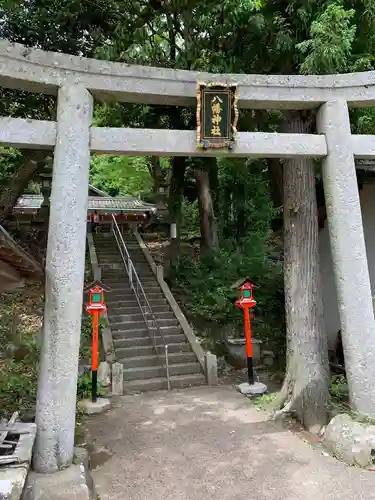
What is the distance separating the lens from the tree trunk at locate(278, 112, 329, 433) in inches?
276

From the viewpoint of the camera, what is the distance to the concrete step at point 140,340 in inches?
431

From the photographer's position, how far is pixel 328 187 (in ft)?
21.5

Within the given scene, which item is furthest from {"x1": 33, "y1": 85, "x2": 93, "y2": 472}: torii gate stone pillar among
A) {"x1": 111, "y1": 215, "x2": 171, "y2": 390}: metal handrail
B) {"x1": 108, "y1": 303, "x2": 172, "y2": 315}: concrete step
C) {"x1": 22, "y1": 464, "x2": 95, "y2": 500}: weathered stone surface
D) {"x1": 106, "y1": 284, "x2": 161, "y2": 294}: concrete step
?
{"x1": 106, "y1": 284, "x2": 161, "y2": 294}: concrete step

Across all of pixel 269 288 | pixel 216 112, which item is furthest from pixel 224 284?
pixel 216 112

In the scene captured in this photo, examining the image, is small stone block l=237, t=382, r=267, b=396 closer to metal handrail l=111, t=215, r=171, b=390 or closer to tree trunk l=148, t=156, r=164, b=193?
metal handrail l=111, t=215, r=171, b=390

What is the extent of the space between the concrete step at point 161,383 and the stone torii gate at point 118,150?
13.5 ft

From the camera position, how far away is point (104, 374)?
938cm

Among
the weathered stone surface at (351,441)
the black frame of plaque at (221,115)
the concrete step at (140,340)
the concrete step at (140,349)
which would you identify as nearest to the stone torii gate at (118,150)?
the black frame of plaque at (221,115)

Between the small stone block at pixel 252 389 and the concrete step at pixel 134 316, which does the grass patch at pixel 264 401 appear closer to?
the small stone block at pixel 252 389

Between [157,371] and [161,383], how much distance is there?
46 cm

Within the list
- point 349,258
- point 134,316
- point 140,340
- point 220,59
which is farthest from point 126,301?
point 349,258

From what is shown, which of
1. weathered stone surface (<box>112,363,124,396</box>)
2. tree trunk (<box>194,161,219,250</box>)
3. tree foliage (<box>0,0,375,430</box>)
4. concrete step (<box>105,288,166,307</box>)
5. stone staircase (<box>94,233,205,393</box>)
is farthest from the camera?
tree trunk (<box>194,161,219,250</box>)

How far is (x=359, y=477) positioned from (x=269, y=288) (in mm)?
7731

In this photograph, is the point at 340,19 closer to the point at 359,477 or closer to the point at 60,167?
the point at 60,167
